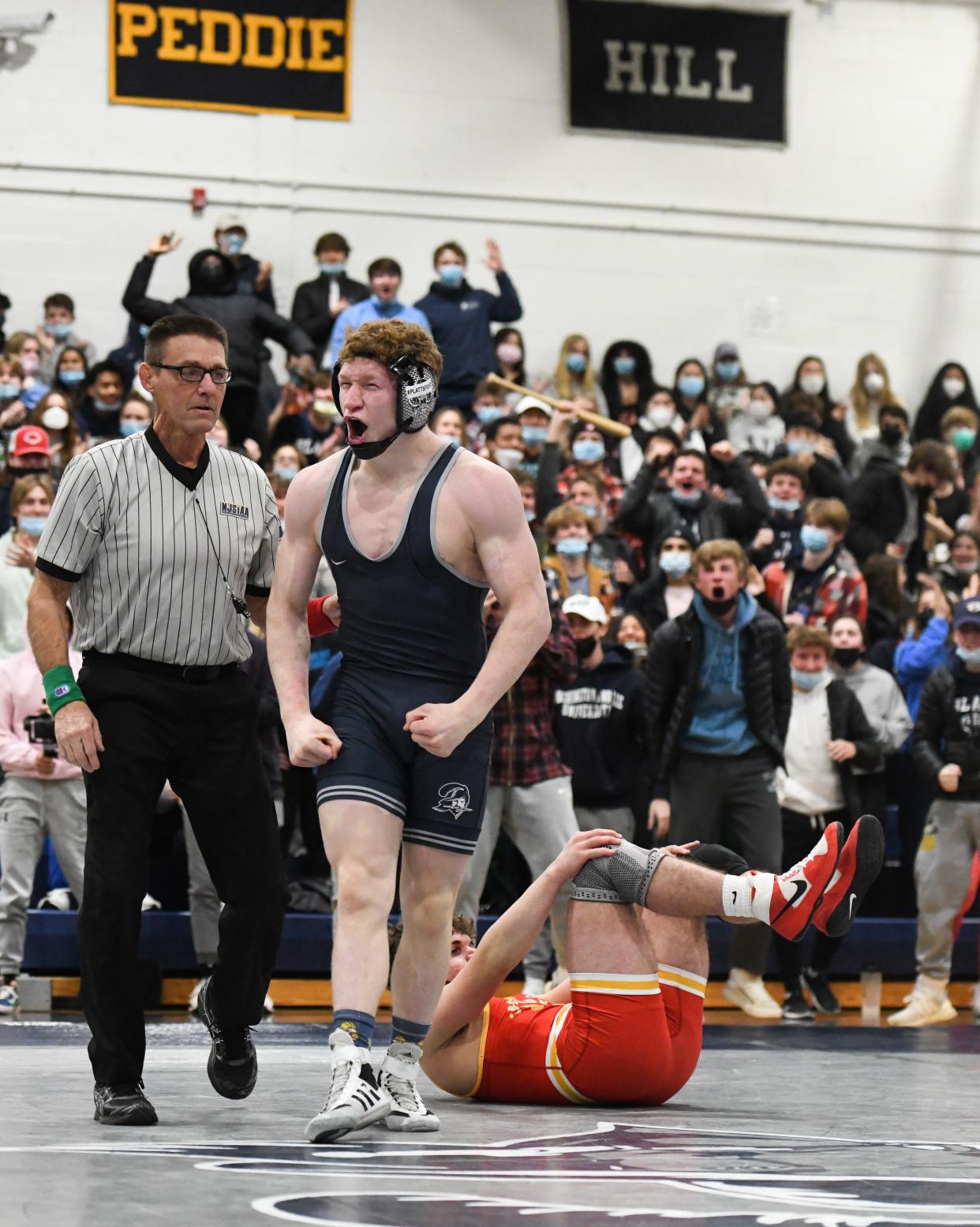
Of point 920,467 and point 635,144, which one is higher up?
point 635,144

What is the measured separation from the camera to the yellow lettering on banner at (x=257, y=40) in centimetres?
1695

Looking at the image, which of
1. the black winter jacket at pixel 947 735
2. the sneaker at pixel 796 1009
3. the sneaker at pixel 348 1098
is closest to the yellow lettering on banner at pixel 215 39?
the black winter jacket at pixel 947 735

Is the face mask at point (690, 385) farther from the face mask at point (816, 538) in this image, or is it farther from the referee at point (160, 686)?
the referee at point (160, 686)

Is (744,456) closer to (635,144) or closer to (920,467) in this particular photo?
(920,467)

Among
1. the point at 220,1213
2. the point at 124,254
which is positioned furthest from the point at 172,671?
the point at 124,254

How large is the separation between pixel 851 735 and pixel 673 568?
181 cm

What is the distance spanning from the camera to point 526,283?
58.3ft

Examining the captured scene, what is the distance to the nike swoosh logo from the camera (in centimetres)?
498

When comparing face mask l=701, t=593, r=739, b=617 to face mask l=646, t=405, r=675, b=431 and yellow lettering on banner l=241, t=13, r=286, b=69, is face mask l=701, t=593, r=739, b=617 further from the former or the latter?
yellow lettering on banner l=241, t=13, r=286, b=69

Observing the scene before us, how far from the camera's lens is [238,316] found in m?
14.2

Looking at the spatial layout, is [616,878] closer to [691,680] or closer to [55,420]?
[691,680]

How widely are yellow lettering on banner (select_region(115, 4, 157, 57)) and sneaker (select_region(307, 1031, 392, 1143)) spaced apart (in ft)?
45.2

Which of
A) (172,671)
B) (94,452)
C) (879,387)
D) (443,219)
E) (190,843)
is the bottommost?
(190,843)

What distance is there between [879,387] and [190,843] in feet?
33.8
